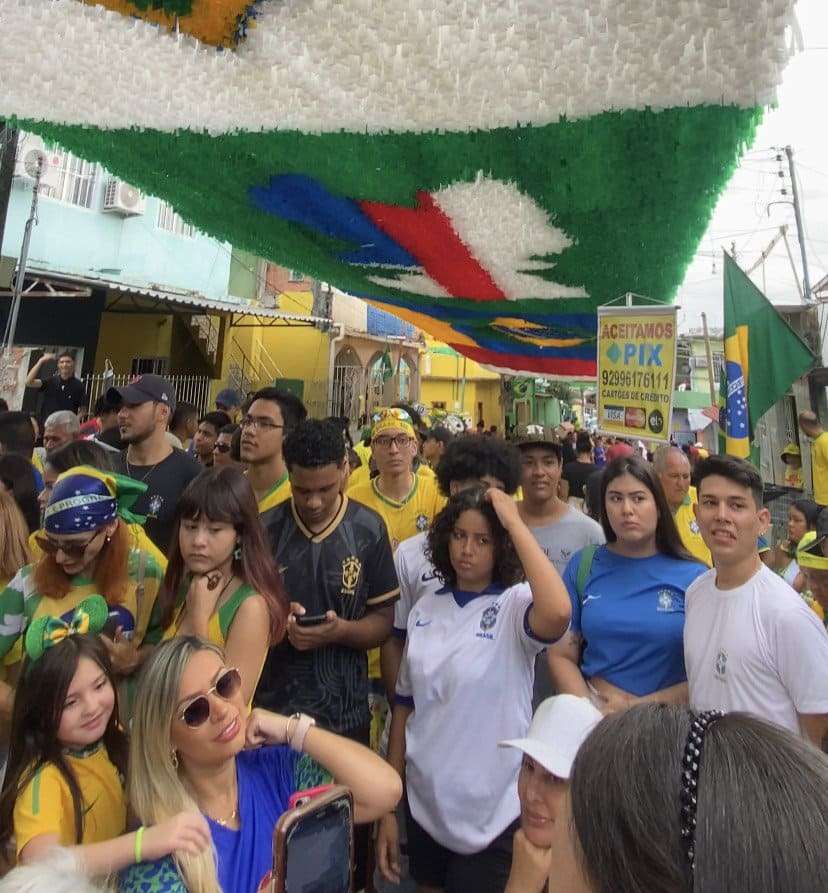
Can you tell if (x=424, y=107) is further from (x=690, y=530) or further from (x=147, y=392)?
(x=690, y=530)

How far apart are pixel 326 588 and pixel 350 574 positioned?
0.30 feet

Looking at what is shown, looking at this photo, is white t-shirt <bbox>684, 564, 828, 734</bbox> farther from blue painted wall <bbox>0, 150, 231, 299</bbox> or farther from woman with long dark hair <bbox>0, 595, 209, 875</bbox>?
blue painted wall <bbox>0, 150, 231, 299</bbox>

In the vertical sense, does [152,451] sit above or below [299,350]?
below

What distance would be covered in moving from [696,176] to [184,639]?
2.53 meters

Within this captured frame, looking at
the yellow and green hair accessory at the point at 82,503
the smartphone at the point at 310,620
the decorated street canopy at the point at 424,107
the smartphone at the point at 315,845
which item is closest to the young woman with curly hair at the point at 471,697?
the smartphone at the point at 310,620

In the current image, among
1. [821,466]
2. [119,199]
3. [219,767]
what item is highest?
[119,199]

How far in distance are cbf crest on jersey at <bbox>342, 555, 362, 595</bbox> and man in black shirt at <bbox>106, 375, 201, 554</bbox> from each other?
3.70 feet

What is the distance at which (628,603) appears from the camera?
6.57ft

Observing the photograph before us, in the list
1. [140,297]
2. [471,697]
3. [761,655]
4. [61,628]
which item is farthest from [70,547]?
[140,297]

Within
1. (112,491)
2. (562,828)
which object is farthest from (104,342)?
(562,828)

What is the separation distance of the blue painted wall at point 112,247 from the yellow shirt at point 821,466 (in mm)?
9030

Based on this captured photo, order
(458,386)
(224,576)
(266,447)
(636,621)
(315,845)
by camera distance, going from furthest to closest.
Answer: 1. (458,386)
2. (266,447)
3. (636,621)
4. (224,576)
5. (315,845)

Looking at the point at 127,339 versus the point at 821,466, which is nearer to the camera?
the point at 821,466

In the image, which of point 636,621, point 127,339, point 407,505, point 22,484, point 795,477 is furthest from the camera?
point 127,339
